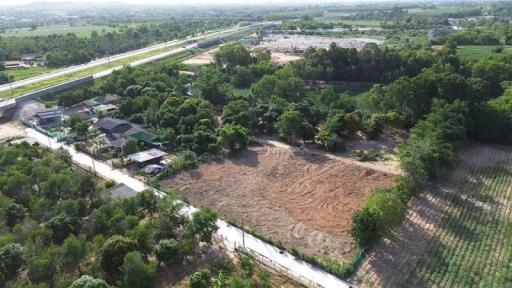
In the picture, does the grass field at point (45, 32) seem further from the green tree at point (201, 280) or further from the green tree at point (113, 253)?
the green tree at point (201, 280)

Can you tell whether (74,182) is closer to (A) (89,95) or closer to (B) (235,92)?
(A) (89,95)

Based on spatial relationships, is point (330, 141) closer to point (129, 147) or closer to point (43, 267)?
point (129, 147)

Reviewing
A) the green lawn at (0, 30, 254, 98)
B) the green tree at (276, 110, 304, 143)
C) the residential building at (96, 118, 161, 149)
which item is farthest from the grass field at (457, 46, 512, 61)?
the residential building at (96, 118, 161, 149)

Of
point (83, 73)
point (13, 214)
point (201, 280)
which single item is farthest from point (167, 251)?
point (83, 73)

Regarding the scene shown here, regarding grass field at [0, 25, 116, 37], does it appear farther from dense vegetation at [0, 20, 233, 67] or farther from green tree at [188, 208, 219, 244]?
green tree at [188, 208, 219, 244]

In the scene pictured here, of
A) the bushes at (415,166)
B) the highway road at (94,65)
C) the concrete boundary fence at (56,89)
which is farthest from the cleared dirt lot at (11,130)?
the bushes at (415,166)

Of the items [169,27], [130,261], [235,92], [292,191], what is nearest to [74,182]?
[130,261]
